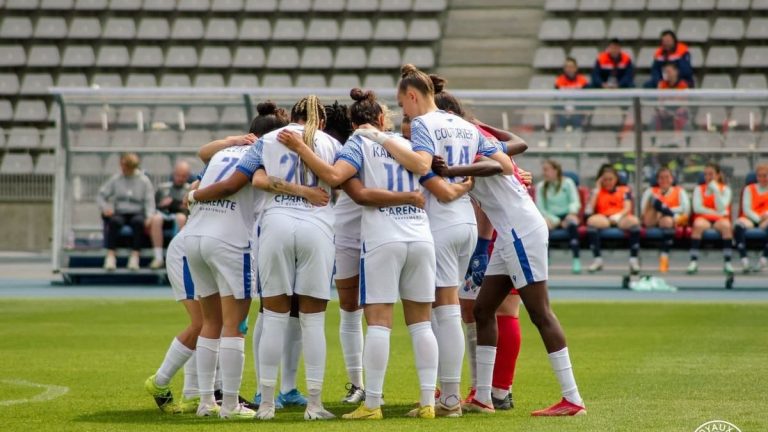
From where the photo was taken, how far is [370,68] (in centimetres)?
2662

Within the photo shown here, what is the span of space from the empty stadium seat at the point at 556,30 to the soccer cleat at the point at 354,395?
18842 mm

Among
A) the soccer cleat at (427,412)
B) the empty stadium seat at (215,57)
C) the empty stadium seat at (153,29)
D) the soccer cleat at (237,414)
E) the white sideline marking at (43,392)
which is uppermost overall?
the empty stadium seat at (153,29)

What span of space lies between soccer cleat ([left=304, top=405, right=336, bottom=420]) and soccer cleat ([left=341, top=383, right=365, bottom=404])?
0.85 m

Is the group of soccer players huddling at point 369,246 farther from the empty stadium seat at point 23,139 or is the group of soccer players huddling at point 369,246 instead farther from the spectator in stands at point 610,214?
the empty stadium seat at point 23,139

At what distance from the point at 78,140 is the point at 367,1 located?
428 inches

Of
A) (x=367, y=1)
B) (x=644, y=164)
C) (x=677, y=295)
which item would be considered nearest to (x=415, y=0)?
(x=367, y=1)

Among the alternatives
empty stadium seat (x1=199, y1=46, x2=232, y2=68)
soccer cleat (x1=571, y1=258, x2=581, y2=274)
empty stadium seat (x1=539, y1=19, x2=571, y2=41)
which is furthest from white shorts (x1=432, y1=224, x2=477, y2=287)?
empty stadium seat (x1=199, y1=46, x2=232, y2=68)

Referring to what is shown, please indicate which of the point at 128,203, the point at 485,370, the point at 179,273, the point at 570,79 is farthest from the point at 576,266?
the point at 179,273

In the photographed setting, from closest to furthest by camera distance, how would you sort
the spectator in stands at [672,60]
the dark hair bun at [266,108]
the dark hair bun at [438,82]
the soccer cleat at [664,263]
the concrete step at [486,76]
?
the dark hair bun at [266,108] → the dark hair bun at [438,82] → the soccer cleat at [664,263] → the spectator in stands at [672,60] → the concrete step at [486,76]

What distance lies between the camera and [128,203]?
59.4 ft

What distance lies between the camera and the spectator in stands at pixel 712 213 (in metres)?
17.9

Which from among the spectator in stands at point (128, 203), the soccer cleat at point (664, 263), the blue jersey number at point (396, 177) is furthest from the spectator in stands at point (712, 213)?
the blue jersey number at point (396, 177)

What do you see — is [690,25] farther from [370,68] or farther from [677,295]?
[677,295]

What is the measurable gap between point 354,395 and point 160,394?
1.27m
